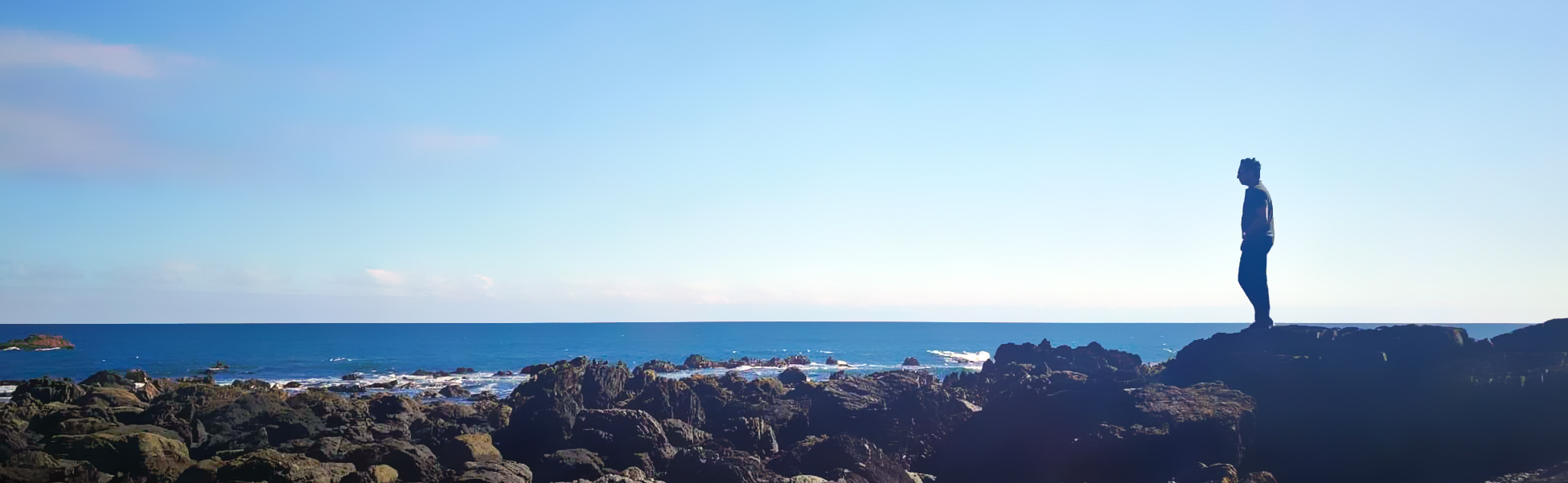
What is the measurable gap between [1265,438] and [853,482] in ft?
25.2

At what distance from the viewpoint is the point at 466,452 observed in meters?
19.4

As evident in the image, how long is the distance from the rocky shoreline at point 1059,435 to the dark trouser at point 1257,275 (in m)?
0.55

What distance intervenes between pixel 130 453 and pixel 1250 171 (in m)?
23.7

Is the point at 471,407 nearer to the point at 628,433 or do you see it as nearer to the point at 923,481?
the point at 628,433

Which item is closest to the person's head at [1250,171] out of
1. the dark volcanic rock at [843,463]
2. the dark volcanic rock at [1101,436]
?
the dark volcanic rock at [1101,436]

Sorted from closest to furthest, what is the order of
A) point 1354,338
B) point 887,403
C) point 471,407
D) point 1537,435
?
point 1537,435 < point 1354,338 < point 887,403 < point 471,407

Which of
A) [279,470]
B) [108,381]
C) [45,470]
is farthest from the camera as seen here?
[108,381]

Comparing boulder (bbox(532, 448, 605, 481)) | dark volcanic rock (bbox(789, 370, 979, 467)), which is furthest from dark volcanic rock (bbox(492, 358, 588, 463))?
dark volcanic rock (bbox(789, 370, 979, 467))

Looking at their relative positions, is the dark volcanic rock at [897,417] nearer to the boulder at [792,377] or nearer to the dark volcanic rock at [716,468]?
the dark volcanic rock at [716,468]

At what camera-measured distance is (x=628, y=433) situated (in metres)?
20.8

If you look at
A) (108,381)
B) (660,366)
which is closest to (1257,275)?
(660,366)

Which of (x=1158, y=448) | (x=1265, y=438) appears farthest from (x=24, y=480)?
(x=1265, y=438)

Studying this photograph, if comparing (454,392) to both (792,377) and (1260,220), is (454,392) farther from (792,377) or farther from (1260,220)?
(1260,220)

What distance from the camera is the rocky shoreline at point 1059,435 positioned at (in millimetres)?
16766
